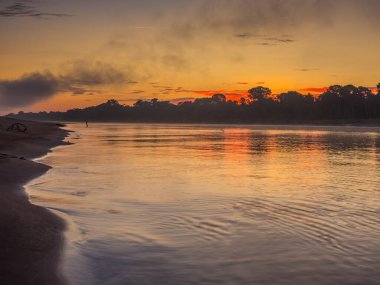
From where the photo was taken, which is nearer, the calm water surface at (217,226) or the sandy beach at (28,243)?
the sandy beach at (28,243)

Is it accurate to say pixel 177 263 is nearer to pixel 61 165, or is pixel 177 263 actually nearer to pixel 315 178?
pixel 315 178

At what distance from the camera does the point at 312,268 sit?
29.0 ft

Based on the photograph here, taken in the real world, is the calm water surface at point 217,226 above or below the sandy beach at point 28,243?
below

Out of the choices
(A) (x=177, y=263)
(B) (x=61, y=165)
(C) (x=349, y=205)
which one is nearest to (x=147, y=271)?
(A) (x=177, y=263)

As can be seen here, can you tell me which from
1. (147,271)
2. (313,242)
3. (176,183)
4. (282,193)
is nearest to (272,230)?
(313,242)

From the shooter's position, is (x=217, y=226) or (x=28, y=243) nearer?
(x=28, y=243)

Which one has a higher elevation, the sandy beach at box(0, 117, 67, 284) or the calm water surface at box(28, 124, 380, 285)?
the sandy beach at box(0, 117, 67, 284)

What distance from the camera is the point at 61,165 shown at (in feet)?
92.5

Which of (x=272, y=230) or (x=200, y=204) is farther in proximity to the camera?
(x=200, y=204)

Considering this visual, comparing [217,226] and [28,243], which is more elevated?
[28,243]

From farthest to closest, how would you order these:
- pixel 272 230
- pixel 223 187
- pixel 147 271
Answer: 1. pixel 223 187
2. pixel 272 230
3. pixel 147 271

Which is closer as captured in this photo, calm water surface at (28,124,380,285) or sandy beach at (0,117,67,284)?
sandy beach at (0,117,67,284)

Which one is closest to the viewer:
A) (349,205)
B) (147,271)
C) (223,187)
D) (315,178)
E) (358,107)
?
(147,271)

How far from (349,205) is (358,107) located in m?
183
